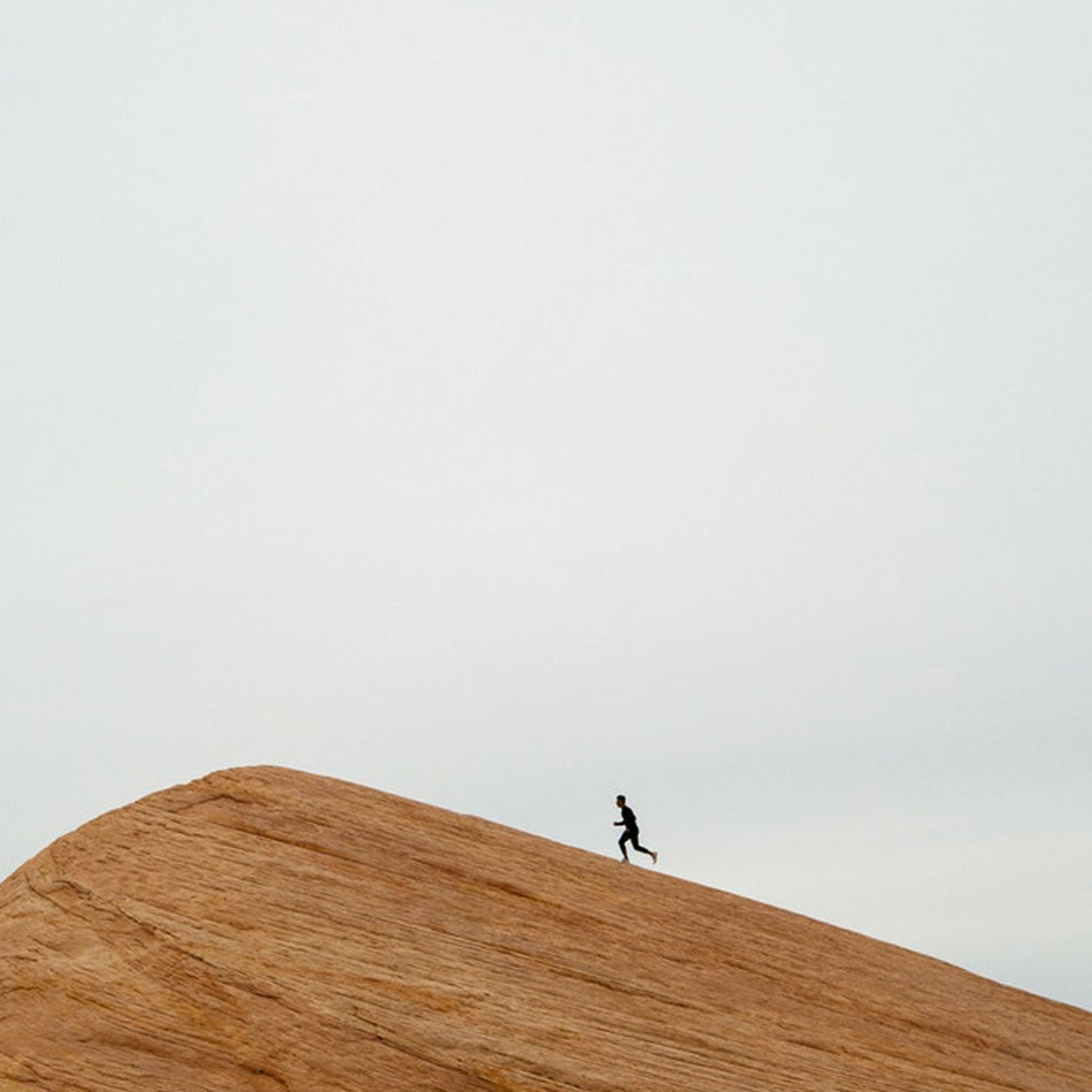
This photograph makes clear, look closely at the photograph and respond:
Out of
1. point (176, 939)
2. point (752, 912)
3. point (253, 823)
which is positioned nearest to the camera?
point (176, 939)

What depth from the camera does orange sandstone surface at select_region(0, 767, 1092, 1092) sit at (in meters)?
17.3

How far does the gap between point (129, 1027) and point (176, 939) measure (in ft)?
4.53

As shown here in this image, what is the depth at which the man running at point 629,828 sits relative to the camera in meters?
31.0

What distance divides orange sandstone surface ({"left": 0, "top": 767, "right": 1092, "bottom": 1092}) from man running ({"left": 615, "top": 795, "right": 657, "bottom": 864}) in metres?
4.92

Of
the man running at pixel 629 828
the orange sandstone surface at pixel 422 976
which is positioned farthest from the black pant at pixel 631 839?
the orange sandstone surface at pixel 422 976

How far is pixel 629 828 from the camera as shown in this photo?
31.1 meters

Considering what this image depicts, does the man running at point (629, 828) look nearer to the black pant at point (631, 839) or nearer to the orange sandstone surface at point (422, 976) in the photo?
the black pant at point (631, 839)

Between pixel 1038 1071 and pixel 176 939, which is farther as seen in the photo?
pixel 1038 1071

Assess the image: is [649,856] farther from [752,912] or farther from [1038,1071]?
[1038,1071]

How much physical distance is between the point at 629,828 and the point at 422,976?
12823 mm

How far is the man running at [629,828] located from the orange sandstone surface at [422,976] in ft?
16.1

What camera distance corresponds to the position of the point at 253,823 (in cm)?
2252

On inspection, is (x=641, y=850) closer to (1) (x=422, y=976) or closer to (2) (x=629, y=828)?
(2) (x=629, y=828)

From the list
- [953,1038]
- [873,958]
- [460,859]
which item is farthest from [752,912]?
[460,859]
